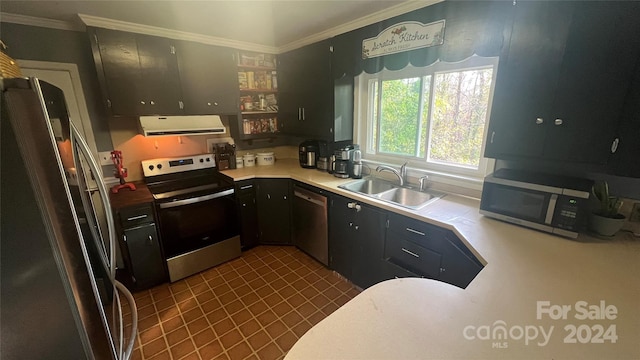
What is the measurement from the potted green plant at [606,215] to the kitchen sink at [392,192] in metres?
0.84

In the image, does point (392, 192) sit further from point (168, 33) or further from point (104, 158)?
point (104, 158)

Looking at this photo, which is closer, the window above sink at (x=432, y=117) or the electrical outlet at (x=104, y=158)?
the window above sink at (x=432, y=117)

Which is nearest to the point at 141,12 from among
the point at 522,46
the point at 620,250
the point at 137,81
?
the point at 137,81

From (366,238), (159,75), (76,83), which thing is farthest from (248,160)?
(366,238)

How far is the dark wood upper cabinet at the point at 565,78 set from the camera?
1125mm

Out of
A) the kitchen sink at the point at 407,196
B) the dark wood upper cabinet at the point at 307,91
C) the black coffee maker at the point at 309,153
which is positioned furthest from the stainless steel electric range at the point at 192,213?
the kitchen sink at the point at 407,196

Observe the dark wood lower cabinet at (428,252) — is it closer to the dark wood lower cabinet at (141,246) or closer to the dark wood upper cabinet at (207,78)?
the dark wood lower cabinet at (141,246)

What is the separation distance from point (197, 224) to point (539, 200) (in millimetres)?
2661

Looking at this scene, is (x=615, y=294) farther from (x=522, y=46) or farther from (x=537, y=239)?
(x=522, y=46)

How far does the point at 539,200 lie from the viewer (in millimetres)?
1369

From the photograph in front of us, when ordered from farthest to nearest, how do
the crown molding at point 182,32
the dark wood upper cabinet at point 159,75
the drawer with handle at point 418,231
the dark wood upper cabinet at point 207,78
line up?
the dark wood upper cabinet at point 207,78
the dark wood upper cabinet at point 159,75
the crown molding at point 182,32
the drawer with handle at point 418,231

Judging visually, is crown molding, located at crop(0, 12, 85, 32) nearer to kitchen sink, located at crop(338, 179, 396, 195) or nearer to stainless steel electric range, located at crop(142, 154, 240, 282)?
stainless steel electric range, located at crop(142, 154, 240, 282)

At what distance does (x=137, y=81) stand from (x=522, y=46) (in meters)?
2.90

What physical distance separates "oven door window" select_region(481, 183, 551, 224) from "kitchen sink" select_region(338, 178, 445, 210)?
41 centimetres
